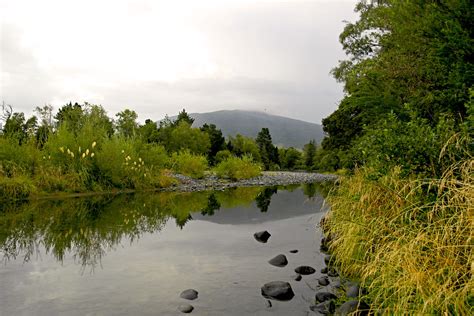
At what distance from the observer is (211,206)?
13.7 metres

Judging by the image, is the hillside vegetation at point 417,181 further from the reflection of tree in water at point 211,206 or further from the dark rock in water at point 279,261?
the reflection of tree in water at point 211,206

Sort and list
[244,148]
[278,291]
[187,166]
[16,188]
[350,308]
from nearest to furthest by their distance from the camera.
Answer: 1. [350,308]
2. [278,291]
3. [16,188]
4. [187,166]
5. [244,148]

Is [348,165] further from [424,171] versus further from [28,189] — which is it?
[28,189]

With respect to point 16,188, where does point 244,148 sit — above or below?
above

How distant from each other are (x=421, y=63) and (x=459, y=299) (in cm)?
729

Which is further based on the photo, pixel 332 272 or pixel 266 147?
pixel 266 147

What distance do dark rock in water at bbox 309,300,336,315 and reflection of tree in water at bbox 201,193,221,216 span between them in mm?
7543

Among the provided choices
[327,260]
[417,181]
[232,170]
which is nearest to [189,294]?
[327,260]

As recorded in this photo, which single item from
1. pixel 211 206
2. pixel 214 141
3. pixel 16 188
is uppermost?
pixel 214 141

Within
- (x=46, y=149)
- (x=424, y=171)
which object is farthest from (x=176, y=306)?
(x=46, y=149)

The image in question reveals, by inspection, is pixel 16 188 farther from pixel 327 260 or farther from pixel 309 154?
pixel 309 154

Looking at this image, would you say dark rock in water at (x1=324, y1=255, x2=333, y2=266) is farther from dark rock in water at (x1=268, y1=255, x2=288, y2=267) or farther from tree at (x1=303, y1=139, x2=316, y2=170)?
tree at (x1=303, y1=139, x2=316, y2=170)

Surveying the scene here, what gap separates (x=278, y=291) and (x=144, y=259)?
271 cm

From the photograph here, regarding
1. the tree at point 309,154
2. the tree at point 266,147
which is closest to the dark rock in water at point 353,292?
the tree at point 266,147
